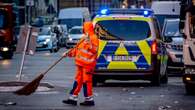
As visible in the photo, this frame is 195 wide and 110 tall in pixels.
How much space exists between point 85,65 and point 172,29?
40.8ft

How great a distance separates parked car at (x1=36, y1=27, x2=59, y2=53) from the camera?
53969 mm

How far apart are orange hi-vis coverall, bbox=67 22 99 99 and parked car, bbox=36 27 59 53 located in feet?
121

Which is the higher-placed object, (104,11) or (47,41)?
(104,11)

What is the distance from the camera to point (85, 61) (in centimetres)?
1639

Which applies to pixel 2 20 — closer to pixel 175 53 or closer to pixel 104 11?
pixel 175 53

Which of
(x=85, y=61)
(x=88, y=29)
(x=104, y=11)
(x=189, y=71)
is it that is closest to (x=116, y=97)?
(x=189, y=71)

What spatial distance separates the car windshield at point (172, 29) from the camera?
27.9 metres

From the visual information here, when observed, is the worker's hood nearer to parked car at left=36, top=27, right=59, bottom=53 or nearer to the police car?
the police car

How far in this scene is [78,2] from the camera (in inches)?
3701

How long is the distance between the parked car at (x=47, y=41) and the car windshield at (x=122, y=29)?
3160 cm

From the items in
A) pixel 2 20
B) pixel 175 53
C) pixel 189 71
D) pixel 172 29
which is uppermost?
pixel 189 71

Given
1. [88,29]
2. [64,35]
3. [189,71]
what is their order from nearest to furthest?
[88,29], [189,71], [64,35]

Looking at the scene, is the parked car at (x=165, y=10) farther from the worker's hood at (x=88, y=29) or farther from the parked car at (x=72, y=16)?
the worker's hood at (x=88, y=29)

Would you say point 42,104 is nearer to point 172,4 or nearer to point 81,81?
point 81,81
